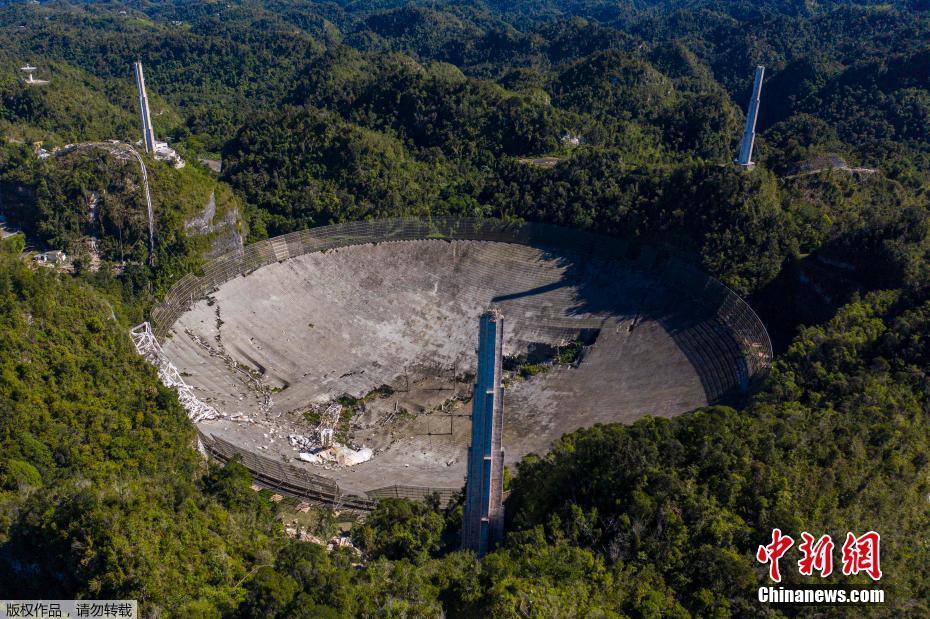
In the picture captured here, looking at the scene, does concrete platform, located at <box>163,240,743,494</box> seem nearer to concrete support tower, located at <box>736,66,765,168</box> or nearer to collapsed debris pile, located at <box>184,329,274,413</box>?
collapsed debris pile, located at <box>184,329,274,413</box>

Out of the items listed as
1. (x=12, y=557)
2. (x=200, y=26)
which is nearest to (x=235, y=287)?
(x=12, y=557)

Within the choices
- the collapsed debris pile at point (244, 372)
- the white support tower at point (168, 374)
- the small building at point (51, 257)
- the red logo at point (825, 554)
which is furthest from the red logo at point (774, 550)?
the small building at point (51, 257)

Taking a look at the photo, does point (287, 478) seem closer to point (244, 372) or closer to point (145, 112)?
point (244, 372)

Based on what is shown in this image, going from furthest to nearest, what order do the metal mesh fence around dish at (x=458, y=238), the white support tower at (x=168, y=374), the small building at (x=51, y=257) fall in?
the small building at (x=51, y=257) → the metal mesh fence around dish at (x=458, y=238) → the white support tower at (x=168, y=374)

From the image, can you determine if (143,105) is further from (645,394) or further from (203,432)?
(645,394)

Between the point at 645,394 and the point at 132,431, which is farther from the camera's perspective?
the point at 645,394

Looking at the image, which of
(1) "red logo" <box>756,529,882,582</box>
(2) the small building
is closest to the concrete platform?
(2) the small building

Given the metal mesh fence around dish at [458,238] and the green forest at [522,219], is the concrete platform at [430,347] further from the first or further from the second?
the green forest at [522,219]
